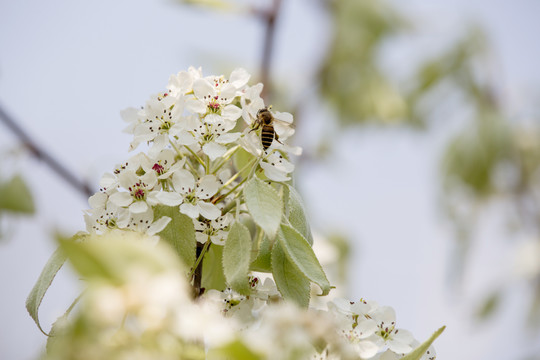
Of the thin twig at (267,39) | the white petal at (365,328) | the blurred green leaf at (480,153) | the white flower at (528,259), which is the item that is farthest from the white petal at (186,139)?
the white flower at (528,259)

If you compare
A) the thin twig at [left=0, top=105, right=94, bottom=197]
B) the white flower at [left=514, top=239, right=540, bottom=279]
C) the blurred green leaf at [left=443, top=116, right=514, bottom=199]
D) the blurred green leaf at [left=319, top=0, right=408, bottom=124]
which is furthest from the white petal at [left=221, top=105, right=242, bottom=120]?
the white flower at [left=514, top=239, right=540, bottom=279]

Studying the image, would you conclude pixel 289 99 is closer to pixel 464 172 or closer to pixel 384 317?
pixel 464 172

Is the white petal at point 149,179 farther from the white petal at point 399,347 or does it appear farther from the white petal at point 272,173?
the white petal at point 399,347

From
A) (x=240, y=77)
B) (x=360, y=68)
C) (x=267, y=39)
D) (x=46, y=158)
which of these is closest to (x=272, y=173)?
(x=240, y=77)

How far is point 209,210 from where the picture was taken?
0.43 metres

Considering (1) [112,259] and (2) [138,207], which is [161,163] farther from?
(1) [112,259]

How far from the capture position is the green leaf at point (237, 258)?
38cm

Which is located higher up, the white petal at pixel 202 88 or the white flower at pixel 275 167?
the white petal at pixel 202 88

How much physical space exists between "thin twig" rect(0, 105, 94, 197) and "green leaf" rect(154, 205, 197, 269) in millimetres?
645

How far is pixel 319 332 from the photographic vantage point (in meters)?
0.26

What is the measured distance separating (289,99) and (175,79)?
1.84 meters

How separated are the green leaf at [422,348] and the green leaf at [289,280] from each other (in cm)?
9

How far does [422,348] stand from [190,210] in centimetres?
20

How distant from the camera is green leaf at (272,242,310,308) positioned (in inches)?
15.8
